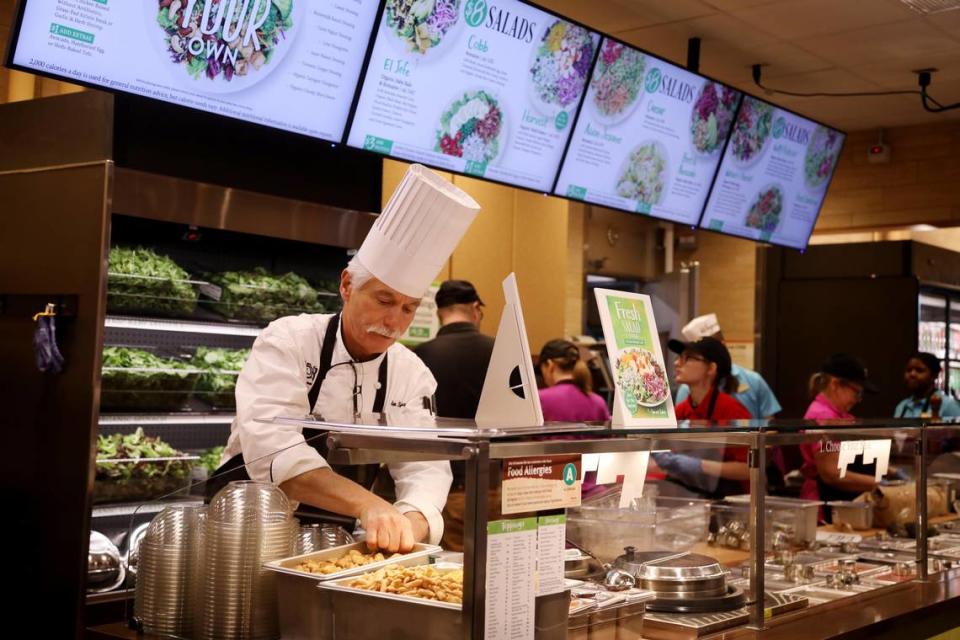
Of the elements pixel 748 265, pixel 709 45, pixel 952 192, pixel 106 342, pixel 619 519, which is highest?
pixel 709 45

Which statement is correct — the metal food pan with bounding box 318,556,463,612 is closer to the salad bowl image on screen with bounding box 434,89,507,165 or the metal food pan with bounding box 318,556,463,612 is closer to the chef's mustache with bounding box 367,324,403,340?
the chef's mustache with bounding box 367,324,403,340

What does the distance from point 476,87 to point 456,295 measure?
88 cm

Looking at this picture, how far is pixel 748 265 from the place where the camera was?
802 centimetres

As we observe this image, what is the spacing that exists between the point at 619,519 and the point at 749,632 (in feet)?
1.41

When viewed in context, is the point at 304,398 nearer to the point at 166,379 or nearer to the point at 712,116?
the point at 166,379

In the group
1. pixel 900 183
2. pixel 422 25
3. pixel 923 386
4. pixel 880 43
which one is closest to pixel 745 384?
pixel 923 386

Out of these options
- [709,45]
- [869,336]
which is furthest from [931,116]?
[709,45]

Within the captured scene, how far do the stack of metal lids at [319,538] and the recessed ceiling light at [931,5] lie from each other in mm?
4212

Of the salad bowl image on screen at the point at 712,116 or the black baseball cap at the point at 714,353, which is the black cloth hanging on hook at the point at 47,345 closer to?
the black baseball cap at the point at 714,353

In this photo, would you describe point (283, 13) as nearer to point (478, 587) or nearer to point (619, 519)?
point (619, 519)

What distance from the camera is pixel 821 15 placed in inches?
209

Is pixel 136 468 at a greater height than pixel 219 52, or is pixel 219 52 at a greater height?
pixel 219 52

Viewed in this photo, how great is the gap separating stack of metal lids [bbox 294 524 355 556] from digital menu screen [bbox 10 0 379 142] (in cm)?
171

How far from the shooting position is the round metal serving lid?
91.8 inches
